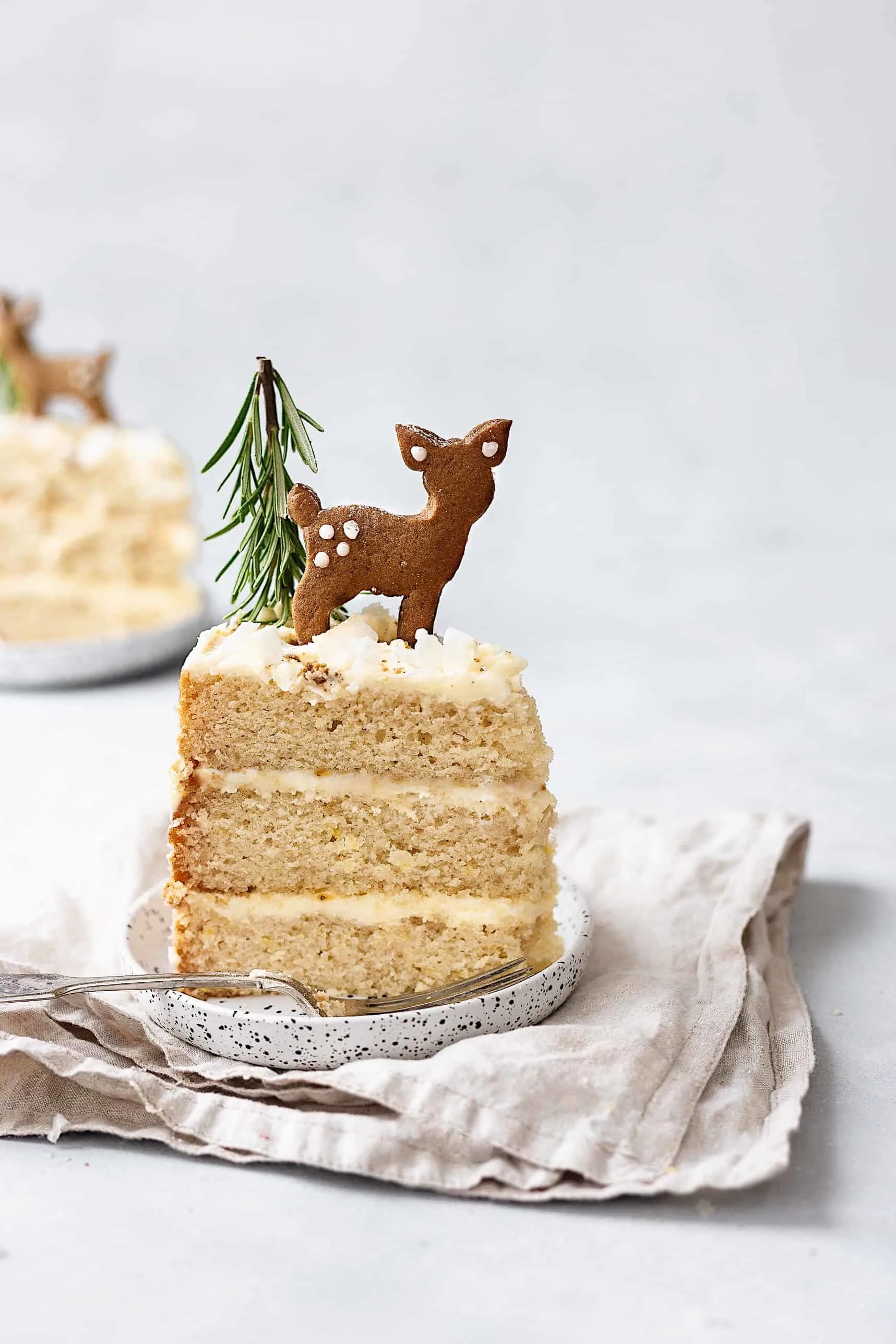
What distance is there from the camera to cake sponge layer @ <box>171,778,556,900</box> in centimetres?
280

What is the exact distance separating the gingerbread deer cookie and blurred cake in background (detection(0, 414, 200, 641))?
0.09 m

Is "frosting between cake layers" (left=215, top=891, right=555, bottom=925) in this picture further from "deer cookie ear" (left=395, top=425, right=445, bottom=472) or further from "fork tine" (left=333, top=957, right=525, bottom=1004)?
"deer cookie ear" (left=395, top=425, right=445, bottom=472)

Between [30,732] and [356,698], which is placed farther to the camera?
[30,732]

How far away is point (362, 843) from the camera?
2.83m

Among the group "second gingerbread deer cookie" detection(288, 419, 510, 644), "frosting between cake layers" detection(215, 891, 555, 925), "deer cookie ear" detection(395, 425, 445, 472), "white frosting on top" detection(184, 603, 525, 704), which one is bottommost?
"frosting between cake layers" detection(215, 891, 555, 925)

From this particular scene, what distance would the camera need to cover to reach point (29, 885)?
3623 millimetres

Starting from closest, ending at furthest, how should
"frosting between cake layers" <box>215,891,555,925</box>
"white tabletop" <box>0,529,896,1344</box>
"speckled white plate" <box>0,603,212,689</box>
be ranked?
"white tabletop" <box>0,529,896,1344</box> → "frosting between cake layers" <box>215,891,555,925</box> → "speckled white plate" <box>0,603,212,689</box>

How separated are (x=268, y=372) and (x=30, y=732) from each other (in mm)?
2215

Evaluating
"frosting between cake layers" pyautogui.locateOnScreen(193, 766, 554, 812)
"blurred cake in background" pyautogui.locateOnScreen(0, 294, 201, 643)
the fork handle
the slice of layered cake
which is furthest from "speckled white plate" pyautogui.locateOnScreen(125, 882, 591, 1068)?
"blurred cake in background" pyautogui.locateOnScreen(0, 294, 201, 643)

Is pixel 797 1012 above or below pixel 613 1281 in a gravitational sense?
above

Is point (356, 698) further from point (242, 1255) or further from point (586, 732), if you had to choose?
point (586, 732)

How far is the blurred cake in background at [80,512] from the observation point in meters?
5.36

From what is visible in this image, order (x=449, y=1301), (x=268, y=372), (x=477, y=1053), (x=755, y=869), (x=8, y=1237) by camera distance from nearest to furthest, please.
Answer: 1. (x=449, y=1301)
2. (x=8, y=1237)
3. (x=477, y=1053)
4. (x=268, y=372)
5. (x=755, y=869)

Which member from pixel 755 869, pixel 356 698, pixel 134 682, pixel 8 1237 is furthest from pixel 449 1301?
pixel 134 682
